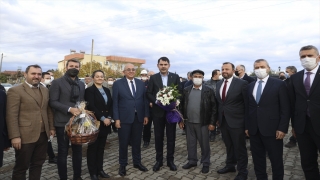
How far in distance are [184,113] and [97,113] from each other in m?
1.98

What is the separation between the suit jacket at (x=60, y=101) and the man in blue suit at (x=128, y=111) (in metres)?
0.99

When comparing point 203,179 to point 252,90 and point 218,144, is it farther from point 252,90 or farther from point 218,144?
point 218,144

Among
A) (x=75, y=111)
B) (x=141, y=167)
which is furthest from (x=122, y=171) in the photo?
(x=75, y=111)

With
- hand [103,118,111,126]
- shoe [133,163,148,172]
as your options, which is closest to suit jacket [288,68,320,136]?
shoe [133,163,148,172]

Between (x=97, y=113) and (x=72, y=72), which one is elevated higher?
(x=72, y=72)

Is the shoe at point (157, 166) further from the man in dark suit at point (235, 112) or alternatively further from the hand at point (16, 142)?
the hand at point (16, 142)

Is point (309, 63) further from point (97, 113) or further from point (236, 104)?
point (97, 113)

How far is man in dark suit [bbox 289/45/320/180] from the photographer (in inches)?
130

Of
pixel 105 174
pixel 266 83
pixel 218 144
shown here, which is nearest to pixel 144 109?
pixel 105 174

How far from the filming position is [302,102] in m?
3.45

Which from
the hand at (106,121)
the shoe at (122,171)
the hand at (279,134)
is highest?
the hand at (106,121)

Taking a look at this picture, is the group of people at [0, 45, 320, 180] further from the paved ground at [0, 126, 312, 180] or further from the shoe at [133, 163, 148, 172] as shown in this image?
the paved ground at [0, 126, 312, 180]

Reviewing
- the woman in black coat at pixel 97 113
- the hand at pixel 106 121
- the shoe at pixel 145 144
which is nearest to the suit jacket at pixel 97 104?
the woman in black coat at pixel 97 113

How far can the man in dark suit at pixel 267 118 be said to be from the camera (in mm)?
3684
